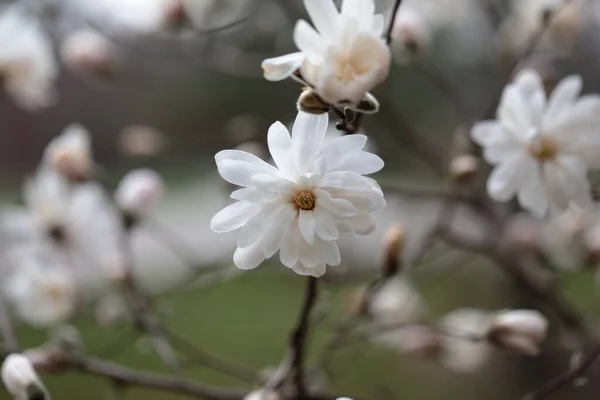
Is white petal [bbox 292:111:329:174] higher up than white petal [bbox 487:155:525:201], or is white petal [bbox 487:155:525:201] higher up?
white petal [bbox 292:111:329:174]

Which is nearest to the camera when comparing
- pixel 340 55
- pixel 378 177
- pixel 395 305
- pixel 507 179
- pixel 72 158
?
pixel 340 55

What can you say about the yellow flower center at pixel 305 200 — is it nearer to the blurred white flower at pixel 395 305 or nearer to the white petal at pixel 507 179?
the white petal at pixel 507 179

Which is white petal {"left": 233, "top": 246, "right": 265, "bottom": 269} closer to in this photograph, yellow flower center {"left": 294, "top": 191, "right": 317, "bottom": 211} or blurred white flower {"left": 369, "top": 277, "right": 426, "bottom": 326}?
yellow flower center {"left": 294, "top": 191, "right": 317, "bottom": 211}

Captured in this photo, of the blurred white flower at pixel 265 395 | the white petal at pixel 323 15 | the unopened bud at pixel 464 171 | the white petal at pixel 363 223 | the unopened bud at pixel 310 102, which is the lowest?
the blurred white flower at pixel 265 395

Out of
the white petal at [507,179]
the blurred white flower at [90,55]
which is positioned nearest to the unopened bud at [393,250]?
the white petal at [507,179]

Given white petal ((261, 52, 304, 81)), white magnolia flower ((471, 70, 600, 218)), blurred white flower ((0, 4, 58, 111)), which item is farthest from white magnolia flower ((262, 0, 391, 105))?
blurred white flower ((0, 4, 58, 111))

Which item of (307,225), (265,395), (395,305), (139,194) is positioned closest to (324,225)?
(307,225)

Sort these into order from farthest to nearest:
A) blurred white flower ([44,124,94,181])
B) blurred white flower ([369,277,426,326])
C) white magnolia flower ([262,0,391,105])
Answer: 1. blurred white flower ([369,277,426,326])
2. blurred white flower ([44,124,94,181])
3. white magnolia flower ([262,0,391,105])

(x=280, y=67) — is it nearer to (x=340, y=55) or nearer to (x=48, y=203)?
(x=340, y=55)
